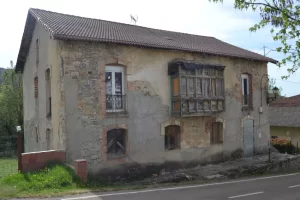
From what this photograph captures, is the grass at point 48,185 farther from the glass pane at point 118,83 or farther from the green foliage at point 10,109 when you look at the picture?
the green foliage at point 10,109

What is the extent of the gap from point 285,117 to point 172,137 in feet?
52.0

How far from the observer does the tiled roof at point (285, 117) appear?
27188mm

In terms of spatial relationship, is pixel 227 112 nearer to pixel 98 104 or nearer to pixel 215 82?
pixel 215 82

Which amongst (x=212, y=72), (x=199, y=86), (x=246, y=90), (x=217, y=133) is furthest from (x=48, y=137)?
(x=246, y=90)

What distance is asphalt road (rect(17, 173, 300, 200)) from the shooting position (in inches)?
432

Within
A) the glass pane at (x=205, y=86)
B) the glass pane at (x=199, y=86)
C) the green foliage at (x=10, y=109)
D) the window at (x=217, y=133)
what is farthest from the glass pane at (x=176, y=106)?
the green foliage at (x=10, y=109)

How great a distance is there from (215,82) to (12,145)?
1953 cm

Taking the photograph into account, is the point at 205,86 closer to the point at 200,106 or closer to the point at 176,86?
the point at 200,106

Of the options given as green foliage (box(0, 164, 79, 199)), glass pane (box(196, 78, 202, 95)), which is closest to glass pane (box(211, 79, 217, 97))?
glass pane (box(196, 78, 202, 95))

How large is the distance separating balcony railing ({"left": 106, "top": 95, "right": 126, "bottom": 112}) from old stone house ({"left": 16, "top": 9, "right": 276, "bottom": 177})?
1.4 inches

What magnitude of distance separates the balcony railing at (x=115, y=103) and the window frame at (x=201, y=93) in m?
2.76

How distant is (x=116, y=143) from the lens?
49.5 feet

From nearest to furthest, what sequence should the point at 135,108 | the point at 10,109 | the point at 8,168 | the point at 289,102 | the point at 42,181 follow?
the point at 42,181 → the point at 135,108 → the point at 8,168 → the point at 289,102 → the point at 10,109

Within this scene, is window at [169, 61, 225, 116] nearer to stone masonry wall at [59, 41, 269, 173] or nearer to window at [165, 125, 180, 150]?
stone masonry wall at [59, 41, 269, 173]
